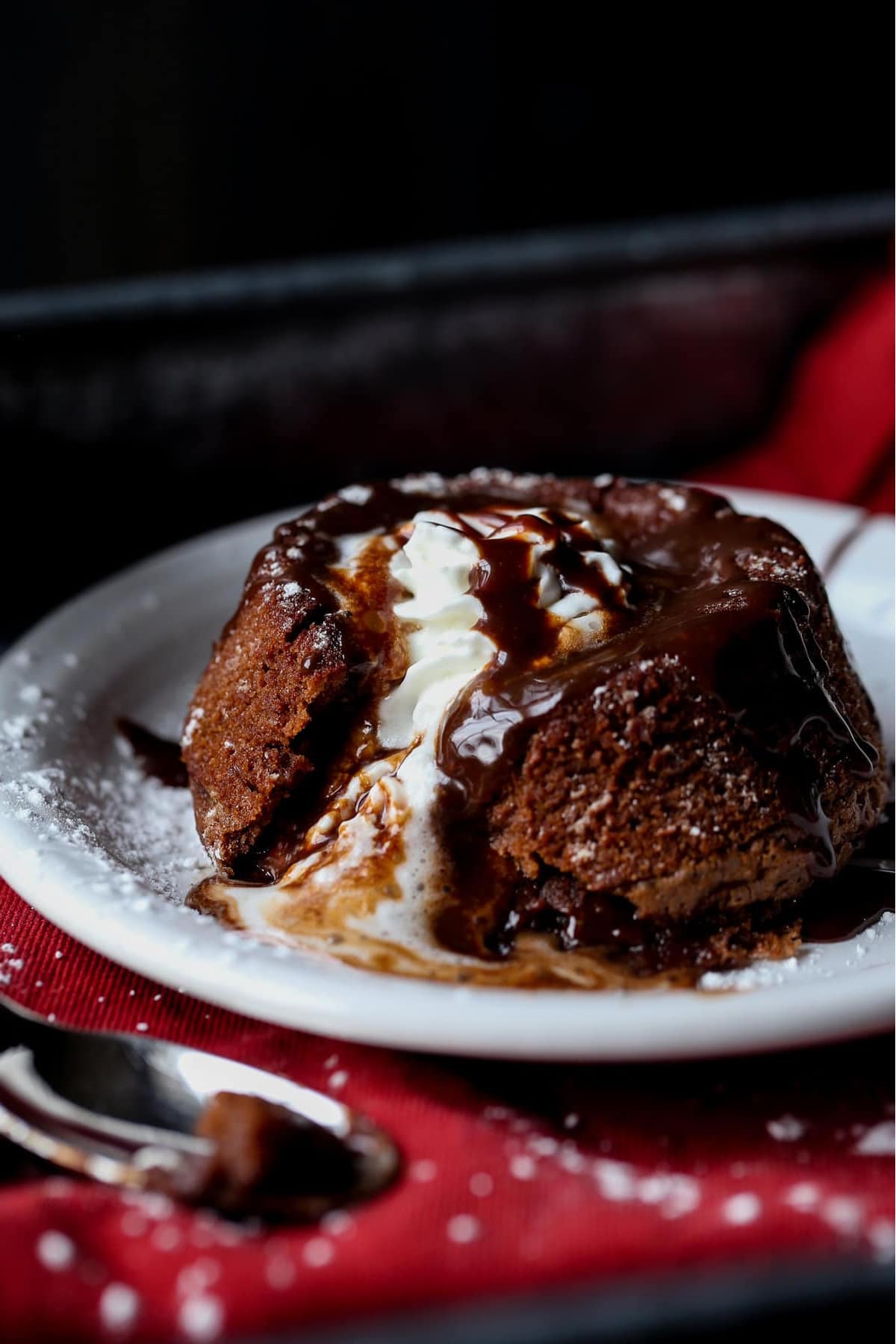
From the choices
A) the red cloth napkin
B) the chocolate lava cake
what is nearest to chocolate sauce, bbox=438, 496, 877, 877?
the chocolate lava cake

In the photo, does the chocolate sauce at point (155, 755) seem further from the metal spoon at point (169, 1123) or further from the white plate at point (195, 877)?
the metal spoon at point (169, 1123)

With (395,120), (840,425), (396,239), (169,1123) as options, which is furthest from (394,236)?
(169,1123)

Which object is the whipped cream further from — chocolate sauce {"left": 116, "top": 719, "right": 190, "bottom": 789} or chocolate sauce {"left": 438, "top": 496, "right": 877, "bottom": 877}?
chocolate sauce {"left": 116, "top": 719, "right": 190, "bottom": 789}

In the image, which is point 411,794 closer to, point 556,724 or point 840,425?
point 556,724

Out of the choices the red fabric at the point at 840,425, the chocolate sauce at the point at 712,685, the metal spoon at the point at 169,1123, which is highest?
the chocolate sauce at the point at 712,685

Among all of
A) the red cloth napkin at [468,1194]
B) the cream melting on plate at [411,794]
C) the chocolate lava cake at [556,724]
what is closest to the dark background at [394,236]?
the chocolate lava cake at [556,724]

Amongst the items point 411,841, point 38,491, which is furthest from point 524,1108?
point 38,491
